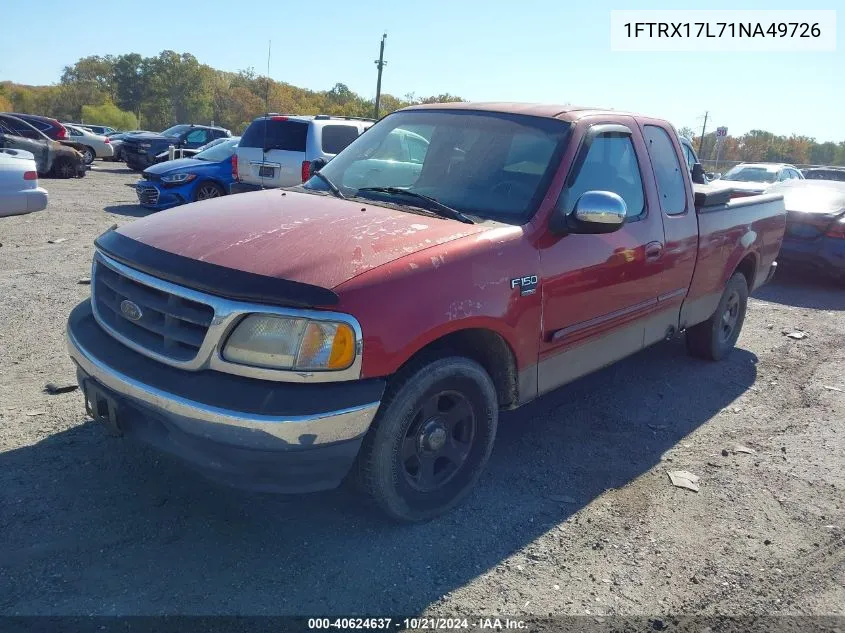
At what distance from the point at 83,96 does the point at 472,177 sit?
244 feet

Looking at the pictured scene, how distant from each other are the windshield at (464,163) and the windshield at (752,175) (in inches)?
582

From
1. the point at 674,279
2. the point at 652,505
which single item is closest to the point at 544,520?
the point at 652,505

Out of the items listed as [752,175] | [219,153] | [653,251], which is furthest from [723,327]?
[752,175]

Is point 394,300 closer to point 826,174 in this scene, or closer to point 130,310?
point 130,310

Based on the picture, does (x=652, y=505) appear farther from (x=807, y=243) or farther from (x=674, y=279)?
(x=807, y=243)

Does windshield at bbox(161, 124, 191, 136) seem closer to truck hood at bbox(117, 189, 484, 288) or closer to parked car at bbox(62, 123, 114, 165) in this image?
parked car at bbox(62, 123, 114, 165)

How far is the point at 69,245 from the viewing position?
364 inches

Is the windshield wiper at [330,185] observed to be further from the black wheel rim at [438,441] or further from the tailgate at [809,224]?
the tailgate at [809,224]

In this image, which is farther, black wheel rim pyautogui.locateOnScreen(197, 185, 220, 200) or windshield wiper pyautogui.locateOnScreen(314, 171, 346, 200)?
black wheel rim pyautogui.locateOnScreen(197, 185, 220, 200)

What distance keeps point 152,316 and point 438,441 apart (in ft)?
4.59

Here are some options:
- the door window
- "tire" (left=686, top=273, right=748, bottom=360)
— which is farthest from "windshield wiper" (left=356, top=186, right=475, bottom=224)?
"tire" (left=686, top=273, right=748, bottom=360)

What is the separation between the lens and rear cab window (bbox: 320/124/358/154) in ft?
37.6

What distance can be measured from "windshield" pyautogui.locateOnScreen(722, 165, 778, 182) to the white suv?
10.3 meters

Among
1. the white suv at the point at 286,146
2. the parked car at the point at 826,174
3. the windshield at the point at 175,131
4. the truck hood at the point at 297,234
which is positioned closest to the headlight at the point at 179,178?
the white suv at the point at 286,146
